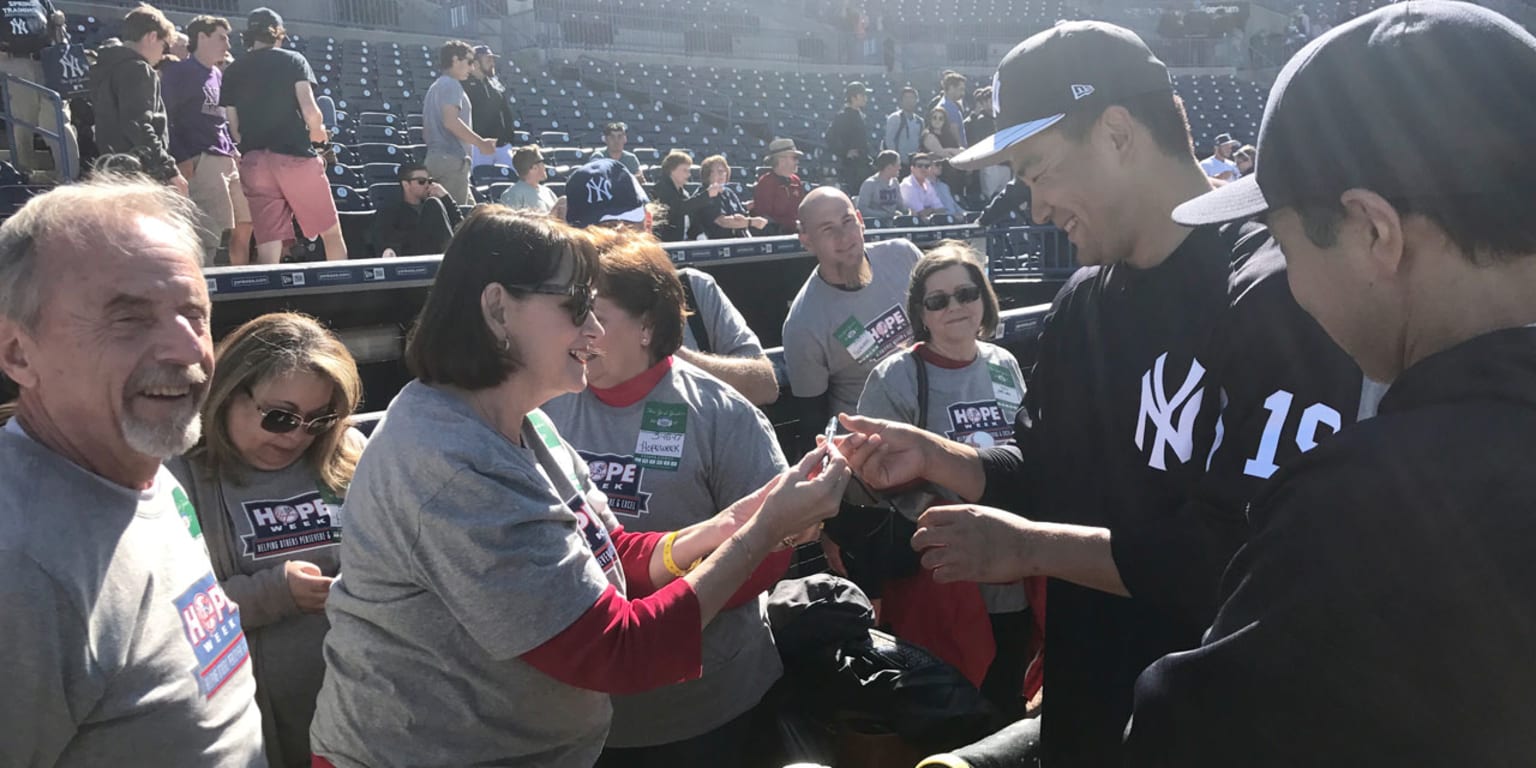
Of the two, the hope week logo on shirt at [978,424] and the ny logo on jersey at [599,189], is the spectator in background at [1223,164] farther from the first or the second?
the hope week logo on shirt at [978,424]

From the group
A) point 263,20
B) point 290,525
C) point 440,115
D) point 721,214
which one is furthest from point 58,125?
point 290,525

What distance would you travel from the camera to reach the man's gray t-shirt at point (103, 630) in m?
1.56

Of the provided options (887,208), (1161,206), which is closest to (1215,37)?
(887,208)

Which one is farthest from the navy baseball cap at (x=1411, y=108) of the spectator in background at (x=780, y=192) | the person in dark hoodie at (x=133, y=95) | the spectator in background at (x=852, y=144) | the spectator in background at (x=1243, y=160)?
the spectator in background at (x=1243, y=160)

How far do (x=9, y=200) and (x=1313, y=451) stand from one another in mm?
8771

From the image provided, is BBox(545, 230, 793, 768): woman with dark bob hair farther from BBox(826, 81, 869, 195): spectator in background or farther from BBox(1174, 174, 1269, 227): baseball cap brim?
BBox(826, 81, 869, 195): spectator in background

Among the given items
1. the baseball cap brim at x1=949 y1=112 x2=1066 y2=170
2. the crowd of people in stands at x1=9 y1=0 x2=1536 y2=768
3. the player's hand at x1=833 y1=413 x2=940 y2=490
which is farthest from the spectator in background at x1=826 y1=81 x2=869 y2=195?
the player's hand at x1=833 y1=413 x2=940 y2=490

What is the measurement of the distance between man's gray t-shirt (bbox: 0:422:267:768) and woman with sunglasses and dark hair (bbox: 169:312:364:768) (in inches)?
28.7

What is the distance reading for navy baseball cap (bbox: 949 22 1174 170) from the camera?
7.35 feet

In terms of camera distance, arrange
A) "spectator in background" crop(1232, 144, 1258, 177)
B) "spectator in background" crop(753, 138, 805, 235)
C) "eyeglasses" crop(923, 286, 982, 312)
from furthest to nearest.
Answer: "spectator in background" crop(1232, 144, 1258, 177)
"spectator in background" crop(753, 138, 805, 235)
"eyeglasses" crop(923, 286, 982, 312)

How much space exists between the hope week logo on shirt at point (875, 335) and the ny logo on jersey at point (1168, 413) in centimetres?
275

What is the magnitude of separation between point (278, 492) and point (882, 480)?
5.18 ft

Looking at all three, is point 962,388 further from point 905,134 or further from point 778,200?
point 905,134

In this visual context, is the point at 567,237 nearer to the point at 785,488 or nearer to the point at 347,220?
the point at 785,488
